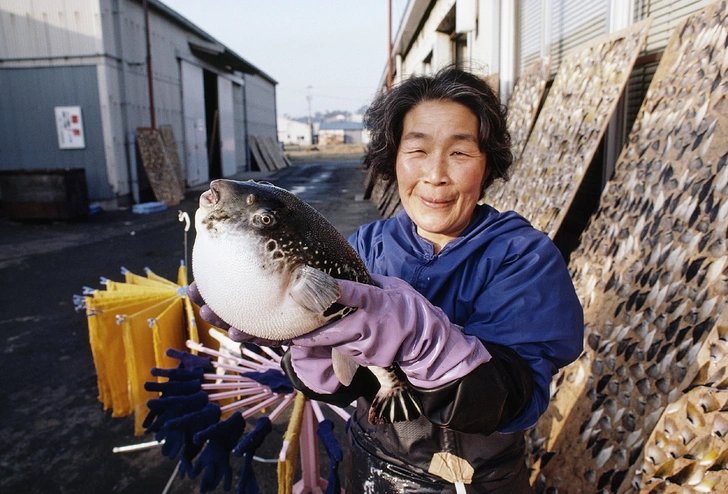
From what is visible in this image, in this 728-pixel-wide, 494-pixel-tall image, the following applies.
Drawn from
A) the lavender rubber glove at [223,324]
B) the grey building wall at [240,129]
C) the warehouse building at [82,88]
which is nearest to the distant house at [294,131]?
the grey building wall at [240,129]

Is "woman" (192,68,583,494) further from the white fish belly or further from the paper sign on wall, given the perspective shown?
the paper sign on wall

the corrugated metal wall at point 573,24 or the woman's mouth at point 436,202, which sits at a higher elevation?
the corrugated metal wall at point 573,24

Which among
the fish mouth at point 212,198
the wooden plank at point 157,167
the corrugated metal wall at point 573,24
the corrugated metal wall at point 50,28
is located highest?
the corrugated metal wall at point 50,28

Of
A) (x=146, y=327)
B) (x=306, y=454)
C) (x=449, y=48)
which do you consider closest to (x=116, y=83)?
(x=449, y=48)

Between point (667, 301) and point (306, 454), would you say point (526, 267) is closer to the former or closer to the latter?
point (667, 301)

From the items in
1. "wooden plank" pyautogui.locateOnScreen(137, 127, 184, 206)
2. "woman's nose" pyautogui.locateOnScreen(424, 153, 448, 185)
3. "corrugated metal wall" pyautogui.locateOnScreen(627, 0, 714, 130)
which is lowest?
"wooden plank" pyautogui.locateOnScreen(137, 127, 184, 206)

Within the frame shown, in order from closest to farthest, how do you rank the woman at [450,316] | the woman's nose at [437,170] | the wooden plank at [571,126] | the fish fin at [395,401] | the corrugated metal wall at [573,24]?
the woman at [450,316], the fish fin at [395,401], the woman's nose at [437,170], the wooden plank at [571,126], the corrugated metal wall at [573,24]

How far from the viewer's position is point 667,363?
1.86 metres

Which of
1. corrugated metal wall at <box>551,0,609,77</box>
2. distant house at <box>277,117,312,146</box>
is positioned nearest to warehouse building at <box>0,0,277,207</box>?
corrugated metal wall at <box>551,0,609,77</box>

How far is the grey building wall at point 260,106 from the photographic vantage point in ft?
81.3

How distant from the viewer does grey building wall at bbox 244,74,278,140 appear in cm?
2477

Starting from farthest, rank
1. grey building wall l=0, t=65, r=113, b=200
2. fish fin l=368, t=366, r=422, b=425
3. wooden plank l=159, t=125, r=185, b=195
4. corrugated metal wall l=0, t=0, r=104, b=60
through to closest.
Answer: wooden plank l=159, t=125, r=185, b=195, grey building wall l=0, t=65, r=113, b=200, corrugated metal wall l=0, t=0, r=104, b=60, fish fin l=368, t=366, r=422, b=425

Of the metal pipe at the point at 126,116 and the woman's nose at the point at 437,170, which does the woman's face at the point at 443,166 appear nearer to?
the woman's nose at the point at 437,170

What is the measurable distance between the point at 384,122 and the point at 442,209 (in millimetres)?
394
